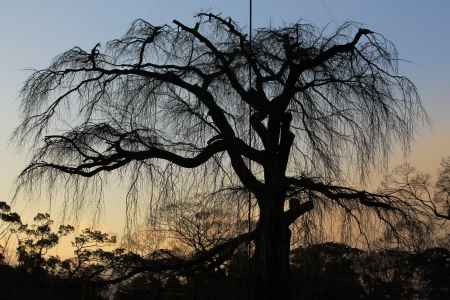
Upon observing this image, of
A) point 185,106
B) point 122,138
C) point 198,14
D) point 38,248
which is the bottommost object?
point 122,138

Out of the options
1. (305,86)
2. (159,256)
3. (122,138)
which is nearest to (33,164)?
(122,138)

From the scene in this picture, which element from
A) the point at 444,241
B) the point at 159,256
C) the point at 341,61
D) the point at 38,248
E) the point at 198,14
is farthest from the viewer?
the point at 38,248

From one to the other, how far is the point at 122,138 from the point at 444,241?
79.0 ft

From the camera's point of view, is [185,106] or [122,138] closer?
[122,138]

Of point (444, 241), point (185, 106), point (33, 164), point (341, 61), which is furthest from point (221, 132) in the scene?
point (444, 241)

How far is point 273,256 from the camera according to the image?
9727 millimetres

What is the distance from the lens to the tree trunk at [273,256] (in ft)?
31.7

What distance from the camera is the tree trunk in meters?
9.67

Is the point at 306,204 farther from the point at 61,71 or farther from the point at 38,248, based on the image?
the point at 38,248

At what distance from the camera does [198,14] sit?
10.8 m

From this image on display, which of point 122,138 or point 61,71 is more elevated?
point 61,71

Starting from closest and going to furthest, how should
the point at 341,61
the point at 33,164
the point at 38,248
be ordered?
1. the point at 33,164
2. the point at 341,61
3. the point at 38,248

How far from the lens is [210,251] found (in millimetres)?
10133

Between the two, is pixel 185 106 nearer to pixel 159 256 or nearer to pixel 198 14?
pixel 198 14
